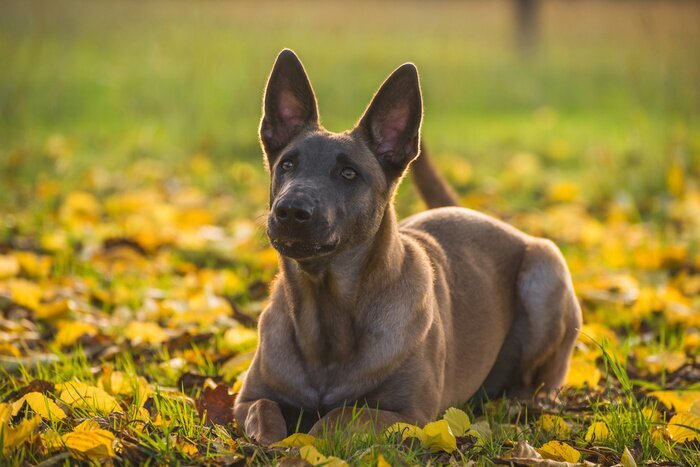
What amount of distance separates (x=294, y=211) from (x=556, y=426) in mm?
1470

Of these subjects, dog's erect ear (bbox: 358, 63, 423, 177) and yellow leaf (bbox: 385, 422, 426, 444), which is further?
dog's erect ear (bbox: 358, 63, 423, 177)

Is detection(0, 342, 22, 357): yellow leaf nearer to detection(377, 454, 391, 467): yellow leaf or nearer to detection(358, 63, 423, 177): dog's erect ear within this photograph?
detection(358, 63, 423, 177): dog's erect ear

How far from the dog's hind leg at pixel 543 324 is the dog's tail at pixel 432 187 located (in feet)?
2.66

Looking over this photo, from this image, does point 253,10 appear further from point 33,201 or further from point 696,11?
point 33,201

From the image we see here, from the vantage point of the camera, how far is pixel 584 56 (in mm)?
16906

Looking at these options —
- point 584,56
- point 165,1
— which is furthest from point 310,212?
point 165,1

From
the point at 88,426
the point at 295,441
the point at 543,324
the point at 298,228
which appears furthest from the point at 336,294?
the point at 543,324

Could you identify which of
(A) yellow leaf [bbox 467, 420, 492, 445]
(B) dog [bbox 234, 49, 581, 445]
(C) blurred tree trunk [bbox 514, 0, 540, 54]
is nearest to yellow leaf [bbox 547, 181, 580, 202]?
(B) dog [bbox 234, 49, 581, 445]

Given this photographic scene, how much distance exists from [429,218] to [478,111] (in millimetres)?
8862

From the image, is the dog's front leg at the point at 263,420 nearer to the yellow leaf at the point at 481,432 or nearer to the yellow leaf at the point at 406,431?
the yellow leaf at the point at 406,431

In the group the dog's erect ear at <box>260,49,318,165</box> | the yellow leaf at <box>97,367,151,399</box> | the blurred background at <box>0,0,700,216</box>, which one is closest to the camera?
the yellow leaf at <box>97,367,151,399</box>

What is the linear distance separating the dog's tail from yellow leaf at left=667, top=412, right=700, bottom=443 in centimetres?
228

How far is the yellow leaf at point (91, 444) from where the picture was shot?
3.14 meters

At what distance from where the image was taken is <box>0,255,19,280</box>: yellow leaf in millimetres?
5969
